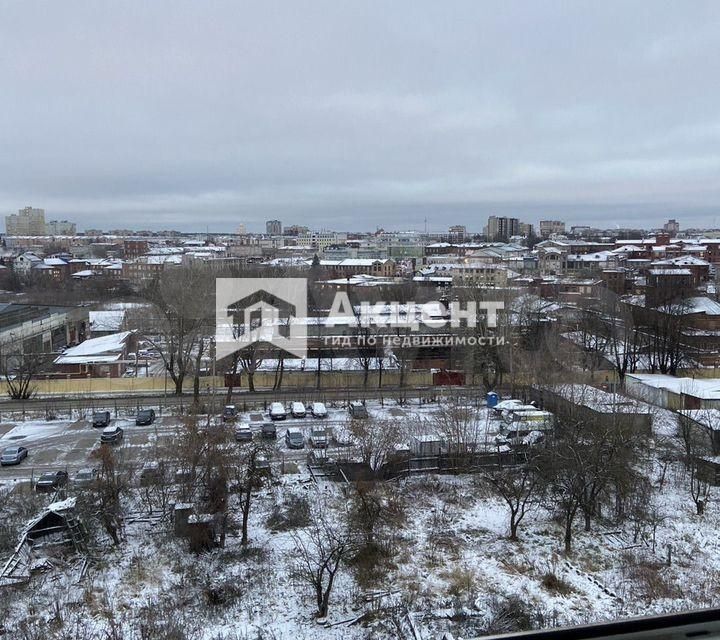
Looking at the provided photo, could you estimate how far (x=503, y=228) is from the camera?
6538 centimetres

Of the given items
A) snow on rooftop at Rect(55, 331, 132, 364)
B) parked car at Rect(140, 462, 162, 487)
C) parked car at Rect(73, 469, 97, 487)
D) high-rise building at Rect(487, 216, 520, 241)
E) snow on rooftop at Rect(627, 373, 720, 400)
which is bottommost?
parked car at Rect(73, 469, 97, 487)

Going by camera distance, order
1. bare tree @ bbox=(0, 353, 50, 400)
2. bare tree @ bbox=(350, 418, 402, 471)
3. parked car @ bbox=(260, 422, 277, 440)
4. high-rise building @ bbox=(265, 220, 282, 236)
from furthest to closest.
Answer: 1. high-rise building @ bbox=(265, 220, 282, 236)
2. bare tree @ bbox=(0, 353, 50, 400)
3. parked car @ bbox=(260, 422, 277, 440)
4. bare tree @ bbox=(350, 418, 402, 471)

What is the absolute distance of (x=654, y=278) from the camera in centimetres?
1589

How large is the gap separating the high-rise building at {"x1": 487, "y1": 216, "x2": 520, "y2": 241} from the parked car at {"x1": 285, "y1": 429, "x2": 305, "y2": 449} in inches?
2353

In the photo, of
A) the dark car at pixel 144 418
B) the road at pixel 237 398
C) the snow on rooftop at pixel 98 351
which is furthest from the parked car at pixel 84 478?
the snow on rooftop at pixel 98 351

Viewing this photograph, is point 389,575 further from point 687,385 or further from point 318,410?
point 687,385

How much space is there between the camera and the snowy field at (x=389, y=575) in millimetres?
4008

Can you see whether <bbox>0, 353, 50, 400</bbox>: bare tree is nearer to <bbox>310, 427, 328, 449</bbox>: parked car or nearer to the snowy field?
the snowy field

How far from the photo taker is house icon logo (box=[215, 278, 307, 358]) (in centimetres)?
1099

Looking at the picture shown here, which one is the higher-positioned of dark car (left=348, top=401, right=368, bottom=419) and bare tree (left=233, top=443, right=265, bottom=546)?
bare tree (left=233, top=443, right=265, bottom=546)

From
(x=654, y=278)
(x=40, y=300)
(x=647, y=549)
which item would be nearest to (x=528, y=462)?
(x=647, y=549)

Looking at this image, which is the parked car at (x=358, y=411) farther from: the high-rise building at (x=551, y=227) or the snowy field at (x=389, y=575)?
the high-rise building at (x=551, y=227)

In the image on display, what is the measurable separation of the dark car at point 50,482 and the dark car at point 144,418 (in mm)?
2203

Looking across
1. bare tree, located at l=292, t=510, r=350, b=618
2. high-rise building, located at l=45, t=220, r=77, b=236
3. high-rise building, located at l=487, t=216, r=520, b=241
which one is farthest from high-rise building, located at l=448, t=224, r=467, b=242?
bare tree, located at l=292, t=510, r=350, b=618
